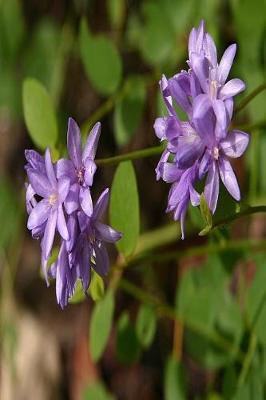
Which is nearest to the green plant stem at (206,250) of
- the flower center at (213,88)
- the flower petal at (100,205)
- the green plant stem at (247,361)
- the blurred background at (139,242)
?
the blurred background at (139,242)

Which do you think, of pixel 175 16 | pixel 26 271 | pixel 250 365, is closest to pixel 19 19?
pixel 175 16

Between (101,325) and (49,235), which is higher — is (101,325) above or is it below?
below

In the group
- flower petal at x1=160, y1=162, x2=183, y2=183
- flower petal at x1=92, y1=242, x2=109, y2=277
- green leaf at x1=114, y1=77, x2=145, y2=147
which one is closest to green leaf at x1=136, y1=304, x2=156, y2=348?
green leaf at x1=114, y1=77, x2=145, y2=147

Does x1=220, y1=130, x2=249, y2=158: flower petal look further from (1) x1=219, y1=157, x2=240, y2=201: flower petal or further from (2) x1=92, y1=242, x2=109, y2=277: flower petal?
(2) x1=92, y1=242, x2=109, y2=277: flower petal

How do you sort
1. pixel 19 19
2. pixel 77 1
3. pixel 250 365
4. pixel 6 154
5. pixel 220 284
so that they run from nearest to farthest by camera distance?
pixel 250 365, pixel 220 284, pixel 19 19, pixel 77 1, pixel 6 154

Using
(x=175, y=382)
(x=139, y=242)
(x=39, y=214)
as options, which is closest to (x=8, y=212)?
(x=139, y=242)

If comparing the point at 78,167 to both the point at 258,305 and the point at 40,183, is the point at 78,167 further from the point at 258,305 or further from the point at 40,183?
the point at 258,305

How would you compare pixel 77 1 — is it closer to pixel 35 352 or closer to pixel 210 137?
pixel 35 352
